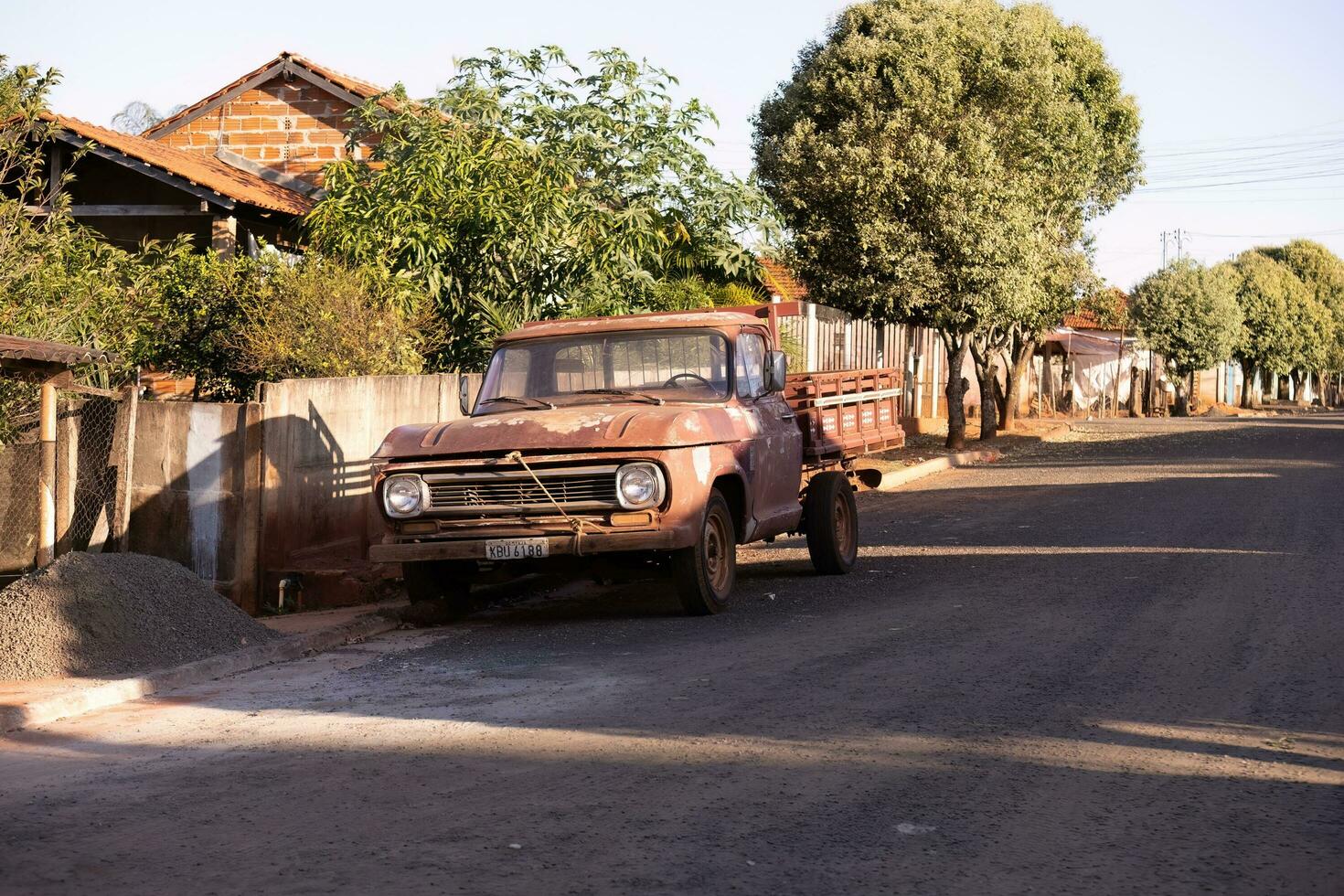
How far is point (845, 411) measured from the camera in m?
13.9

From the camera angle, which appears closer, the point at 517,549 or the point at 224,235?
the point at 517,549

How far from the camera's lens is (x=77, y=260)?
14109 mm

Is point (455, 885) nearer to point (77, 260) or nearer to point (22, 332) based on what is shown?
point (22, 332)

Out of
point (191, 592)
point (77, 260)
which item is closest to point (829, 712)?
point (191, 592)

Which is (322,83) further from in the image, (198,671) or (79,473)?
(198,671)

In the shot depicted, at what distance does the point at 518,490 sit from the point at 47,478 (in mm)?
3236

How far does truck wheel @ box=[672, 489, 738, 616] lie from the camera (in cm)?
1035

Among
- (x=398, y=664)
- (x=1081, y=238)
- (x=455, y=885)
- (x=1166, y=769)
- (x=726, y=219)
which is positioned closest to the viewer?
(x=455, y=885)

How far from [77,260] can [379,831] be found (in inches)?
402

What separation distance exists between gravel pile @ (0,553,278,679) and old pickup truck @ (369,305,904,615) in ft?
4.17

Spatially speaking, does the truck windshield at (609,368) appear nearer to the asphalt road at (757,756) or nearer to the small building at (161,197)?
the asphalt road at (757,756)

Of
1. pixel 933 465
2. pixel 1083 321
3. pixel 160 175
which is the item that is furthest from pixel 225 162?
pixel 1083 321

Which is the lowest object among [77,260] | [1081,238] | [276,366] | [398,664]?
[398,664]

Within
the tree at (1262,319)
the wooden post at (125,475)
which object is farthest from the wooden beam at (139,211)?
the tree at (1262,319)
